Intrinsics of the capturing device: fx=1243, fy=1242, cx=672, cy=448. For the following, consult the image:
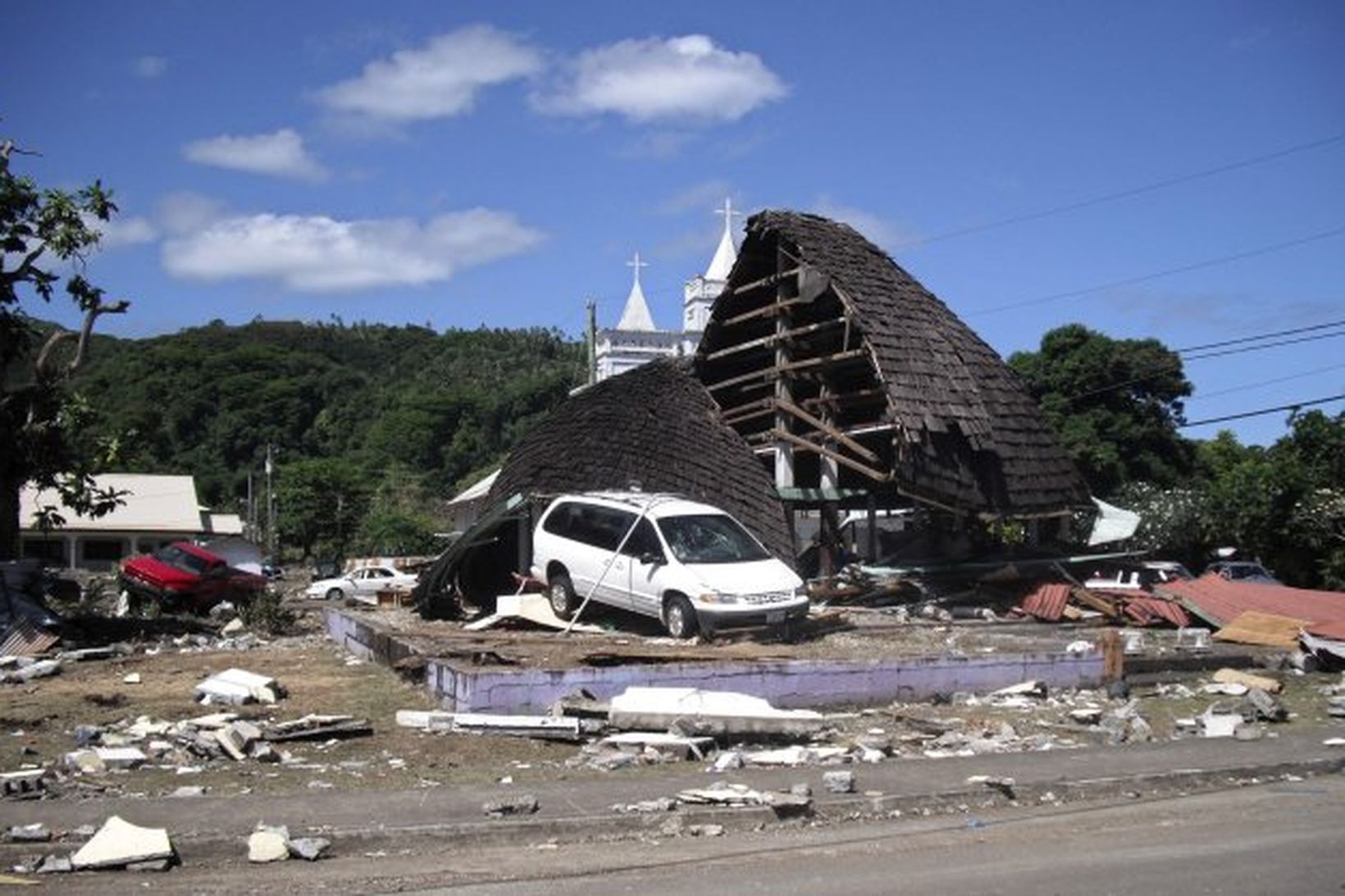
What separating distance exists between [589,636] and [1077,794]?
27.4 ft

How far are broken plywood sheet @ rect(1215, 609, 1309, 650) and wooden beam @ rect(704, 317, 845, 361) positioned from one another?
348 inches

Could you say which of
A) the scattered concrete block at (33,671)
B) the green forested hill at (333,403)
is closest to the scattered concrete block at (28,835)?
the scattered concrete block at (33,671)

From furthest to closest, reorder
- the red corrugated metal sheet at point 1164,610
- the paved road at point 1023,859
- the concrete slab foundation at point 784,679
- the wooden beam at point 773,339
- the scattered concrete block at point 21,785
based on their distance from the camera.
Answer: the wooden beam at point 773,339 < the red corrugated metal sheet at point 1164,610 < the concrete slab foundation at point 784,679 < the scattered concrete block at point 21,785 < the paved road at point 1023,859

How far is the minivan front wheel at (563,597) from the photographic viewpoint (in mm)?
18344

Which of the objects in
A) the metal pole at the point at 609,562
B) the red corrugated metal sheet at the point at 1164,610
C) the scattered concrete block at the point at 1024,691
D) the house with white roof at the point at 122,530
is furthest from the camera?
the house with white roof at the point at 122,530

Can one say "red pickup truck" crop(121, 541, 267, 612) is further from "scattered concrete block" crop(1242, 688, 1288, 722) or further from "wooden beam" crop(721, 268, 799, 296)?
"scattered concrete block" crop(1242, 688, 1288, 722)

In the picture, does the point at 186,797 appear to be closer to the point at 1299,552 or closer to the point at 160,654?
the point at 160,654

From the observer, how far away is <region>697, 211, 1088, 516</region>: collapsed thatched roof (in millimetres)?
22734

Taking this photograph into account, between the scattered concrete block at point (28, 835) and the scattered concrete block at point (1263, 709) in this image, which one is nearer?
the scattered concrete block at point (28, 835)

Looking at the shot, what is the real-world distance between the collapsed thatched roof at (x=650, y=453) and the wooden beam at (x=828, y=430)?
1.61 meters

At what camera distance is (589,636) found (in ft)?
55.8

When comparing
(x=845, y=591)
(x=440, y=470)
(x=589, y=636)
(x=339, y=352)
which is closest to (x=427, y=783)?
(x=589, y=636)

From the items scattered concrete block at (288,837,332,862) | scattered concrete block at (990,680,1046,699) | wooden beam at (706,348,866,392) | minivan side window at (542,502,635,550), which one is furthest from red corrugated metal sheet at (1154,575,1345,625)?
scattered concrete block at (288,837,332,862)

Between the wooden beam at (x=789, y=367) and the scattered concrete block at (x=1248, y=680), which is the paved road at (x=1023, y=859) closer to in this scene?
the scattered concrete block at (x=1248, y=680)
